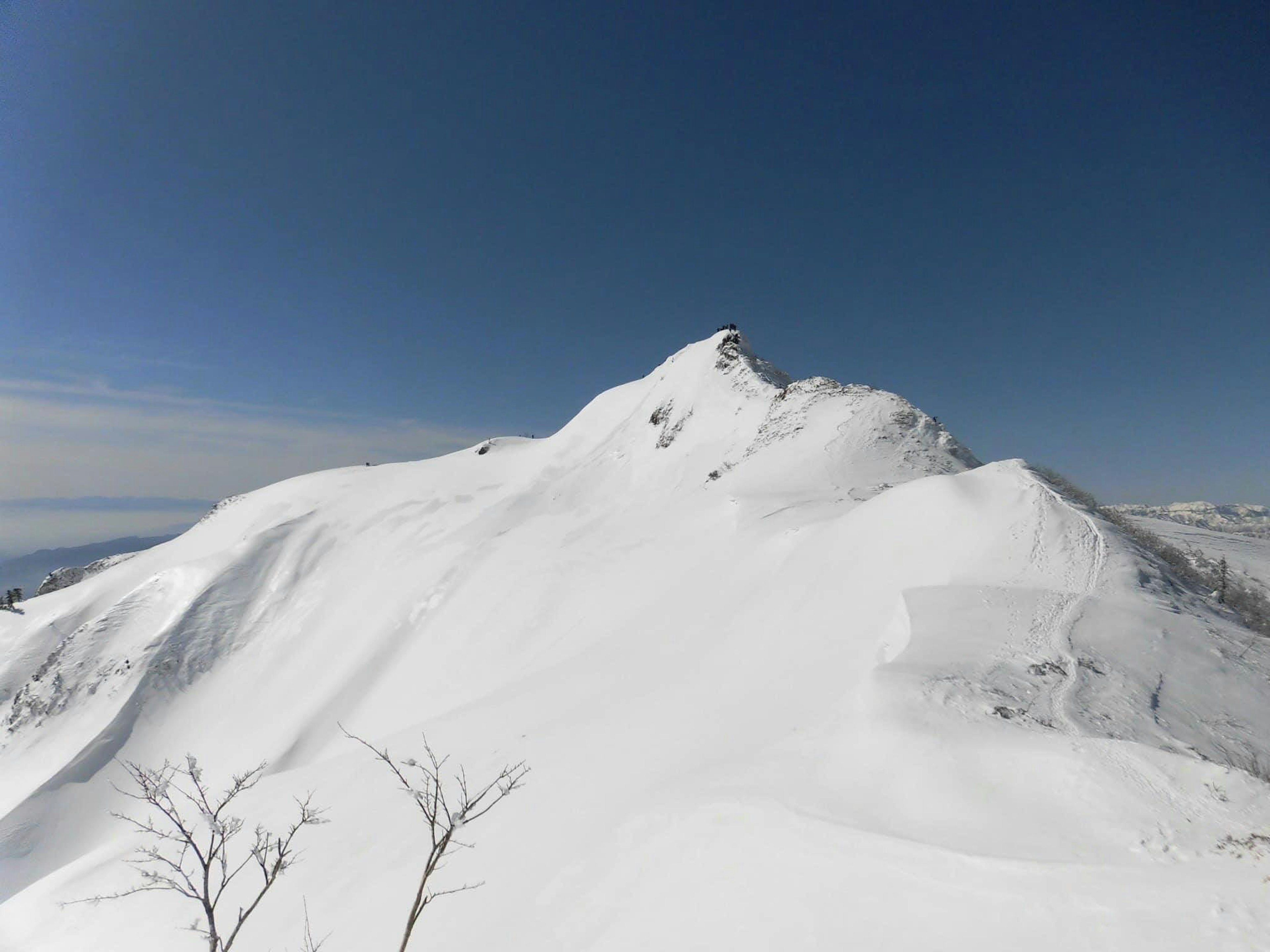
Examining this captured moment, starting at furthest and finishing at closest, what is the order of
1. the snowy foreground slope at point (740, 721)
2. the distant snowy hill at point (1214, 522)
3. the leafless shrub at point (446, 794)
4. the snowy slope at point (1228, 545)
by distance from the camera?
the distant snowy hill at point (1214, 522) < the snowy slope at point (1228, 545) < the leafless shrub at point (446, 794) < the snowy foreground slope at point (740, 721)

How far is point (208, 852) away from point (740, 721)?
1244 centimetres

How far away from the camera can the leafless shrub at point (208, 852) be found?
7.44 meters

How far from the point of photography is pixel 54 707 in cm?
4184

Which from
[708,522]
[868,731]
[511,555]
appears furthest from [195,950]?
[511,555]

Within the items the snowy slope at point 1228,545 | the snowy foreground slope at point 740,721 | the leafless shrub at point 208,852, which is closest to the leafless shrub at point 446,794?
the snowy foreground slope at point 740,721

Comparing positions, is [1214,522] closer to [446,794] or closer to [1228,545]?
[1228,545]

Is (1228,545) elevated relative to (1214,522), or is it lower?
lower

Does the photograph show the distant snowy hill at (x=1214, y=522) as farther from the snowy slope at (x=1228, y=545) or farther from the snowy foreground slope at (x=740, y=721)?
the snowy foreground slope at (x=740, y=721)

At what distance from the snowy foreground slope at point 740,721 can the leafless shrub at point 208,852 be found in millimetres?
1366

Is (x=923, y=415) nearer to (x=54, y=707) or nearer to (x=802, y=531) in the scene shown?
(x=802, y=531)

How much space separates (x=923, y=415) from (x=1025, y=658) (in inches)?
1233

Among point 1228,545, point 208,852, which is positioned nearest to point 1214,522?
point 1228,545

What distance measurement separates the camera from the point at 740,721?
14.2 meters

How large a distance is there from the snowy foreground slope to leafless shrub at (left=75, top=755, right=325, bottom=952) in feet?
4.48
